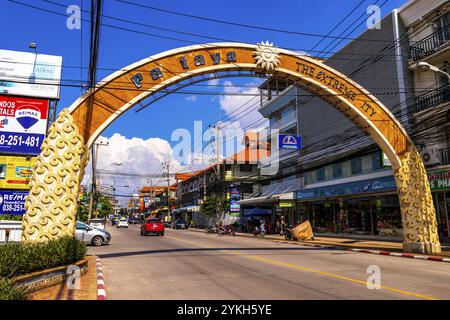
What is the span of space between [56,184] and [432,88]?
68.8 feet

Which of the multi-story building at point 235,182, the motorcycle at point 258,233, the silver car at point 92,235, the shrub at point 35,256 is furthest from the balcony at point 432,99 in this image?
the multi-story building at point 235,182

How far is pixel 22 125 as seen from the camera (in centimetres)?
2067

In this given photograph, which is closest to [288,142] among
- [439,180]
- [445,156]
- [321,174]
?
[321,174]

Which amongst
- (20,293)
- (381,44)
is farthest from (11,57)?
(381,44)

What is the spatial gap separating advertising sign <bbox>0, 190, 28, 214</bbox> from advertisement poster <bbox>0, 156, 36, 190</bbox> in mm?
1831

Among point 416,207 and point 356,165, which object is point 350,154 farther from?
point 356,165

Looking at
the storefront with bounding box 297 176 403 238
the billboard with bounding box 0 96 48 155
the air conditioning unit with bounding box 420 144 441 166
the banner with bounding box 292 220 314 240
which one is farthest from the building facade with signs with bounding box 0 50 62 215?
the air conditioning unit with bounding box 420 144 441 166

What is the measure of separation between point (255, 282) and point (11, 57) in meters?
22.7

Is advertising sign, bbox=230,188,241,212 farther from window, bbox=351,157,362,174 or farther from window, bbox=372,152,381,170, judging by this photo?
window, bbox=372,152,381,170

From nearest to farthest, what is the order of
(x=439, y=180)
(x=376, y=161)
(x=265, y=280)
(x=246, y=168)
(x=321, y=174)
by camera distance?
(x=265, y=280), (x=439, y=180), (x=376, y=161), (x=321, y=174), (x=246, y=168)

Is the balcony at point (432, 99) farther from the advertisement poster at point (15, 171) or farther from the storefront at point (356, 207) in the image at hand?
the advertisement poster at point (15, 171)

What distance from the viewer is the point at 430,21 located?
2195cm

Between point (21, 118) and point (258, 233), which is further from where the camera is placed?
point (258, 233)
